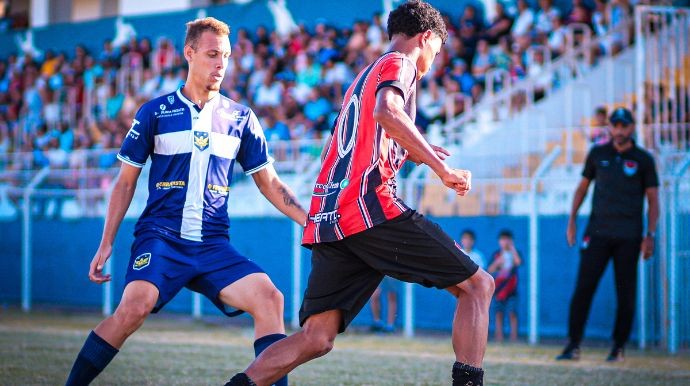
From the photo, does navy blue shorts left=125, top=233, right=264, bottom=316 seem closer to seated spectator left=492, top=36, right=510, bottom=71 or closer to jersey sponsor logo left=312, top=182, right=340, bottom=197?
jersey sponsor logo left=312, top=182, right=340, bottom=197

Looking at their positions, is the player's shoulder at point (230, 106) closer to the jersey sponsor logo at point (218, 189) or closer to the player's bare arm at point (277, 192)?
the player's bare arm at point (277, 192)

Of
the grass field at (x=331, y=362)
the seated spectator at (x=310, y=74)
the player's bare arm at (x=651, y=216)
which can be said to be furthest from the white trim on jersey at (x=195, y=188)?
the seated spectator at (x=310, y=74)

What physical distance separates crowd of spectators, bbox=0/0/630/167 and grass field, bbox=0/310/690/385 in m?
5.54

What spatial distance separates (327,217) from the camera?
5379mm

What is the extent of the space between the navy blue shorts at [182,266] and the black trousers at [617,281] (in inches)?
195

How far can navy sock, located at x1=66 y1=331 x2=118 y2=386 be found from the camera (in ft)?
18.7

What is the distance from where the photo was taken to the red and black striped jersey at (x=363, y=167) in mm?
5277

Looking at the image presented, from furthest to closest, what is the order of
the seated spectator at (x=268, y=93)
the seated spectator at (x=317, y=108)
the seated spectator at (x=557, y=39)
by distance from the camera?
the seated spectator at (x=268, y=93) < the seated spectator at (x=317, y=108) < the seated spectator at (x=557, y=39)

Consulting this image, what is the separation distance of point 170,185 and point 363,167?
130cm

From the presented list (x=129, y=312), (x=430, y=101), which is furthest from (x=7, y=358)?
(x=430, y=101)

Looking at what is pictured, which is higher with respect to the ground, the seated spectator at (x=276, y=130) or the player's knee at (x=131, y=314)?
the seated spectator at (x=276, y=130)

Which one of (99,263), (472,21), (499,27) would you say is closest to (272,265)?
(499,27)

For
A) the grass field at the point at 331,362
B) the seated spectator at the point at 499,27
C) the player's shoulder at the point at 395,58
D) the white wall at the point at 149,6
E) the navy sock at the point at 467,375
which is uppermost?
the white wall at the point at 149,6

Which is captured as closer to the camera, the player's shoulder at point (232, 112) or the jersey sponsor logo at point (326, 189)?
the jersey sponsor logo at point (326, 189)
